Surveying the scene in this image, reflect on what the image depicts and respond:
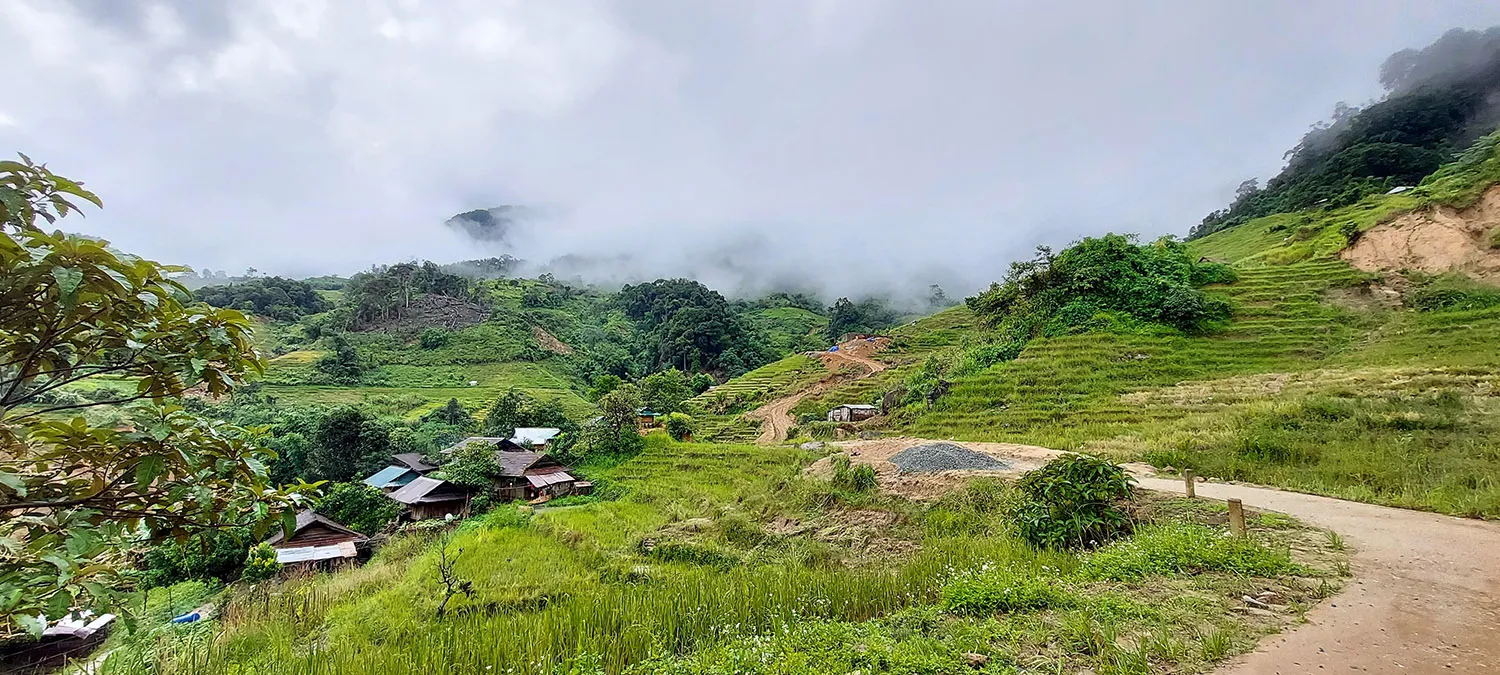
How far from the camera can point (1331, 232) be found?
102 feet

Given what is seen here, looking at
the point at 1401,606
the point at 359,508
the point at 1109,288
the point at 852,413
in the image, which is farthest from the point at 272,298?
the point at 1401,606

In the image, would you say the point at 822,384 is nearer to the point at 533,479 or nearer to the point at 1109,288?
the point at 1109,288

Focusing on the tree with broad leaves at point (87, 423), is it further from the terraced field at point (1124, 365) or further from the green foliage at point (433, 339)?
the green foliage at point (433, 339)

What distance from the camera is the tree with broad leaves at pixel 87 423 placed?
5.98 ft

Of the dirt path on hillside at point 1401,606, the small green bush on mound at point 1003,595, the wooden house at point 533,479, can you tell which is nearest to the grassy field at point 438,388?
the wooden house at point 533,479

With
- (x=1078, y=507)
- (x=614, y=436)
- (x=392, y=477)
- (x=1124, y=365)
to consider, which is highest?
(x=1124, y=365)

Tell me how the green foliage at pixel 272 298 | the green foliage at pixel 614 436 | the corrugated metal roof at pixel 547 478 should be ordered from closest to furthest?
the corrugated metal roof at pixel 547 478 → the green foliage at pixel 614 436 → the green foliage at pixel 272 298

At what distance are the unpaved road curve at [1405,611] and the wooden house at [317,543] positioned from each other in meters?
23.5

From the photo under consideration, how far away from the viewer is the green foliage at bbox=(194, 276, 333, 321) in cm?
7656

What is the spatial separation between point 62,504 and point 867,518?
1303cm

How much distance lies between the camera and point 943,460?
14984 mm

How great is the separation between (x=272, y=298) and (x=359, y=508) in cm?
8160

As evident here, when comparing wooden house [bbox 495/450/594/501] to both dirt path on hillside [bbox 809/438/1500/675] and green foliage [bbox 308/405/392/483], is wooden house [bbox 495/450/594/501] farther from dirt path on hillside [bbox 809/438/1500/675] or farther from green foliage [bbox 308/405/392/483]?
dirt path on hillside [bbox 809/438/1500/675]

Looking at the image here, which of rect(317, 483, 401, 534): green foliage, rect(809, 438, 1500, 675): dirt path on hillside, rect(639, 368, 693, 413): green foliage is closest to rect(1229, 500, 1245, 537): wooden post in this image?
rect(809, 438, 1500, 675): dirt path on hillside
